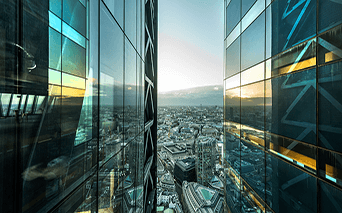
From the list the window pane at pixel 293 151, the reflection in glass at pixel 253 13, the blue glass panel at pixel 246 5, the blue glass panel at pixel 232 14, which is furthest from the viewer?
the blue glass panel at pixel 232 14

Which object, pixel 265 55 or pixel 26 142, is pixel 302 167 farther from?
pixel 26 142

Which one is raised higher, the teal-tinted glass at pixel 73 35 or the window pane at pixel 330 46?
the window pane at pixel 330 46

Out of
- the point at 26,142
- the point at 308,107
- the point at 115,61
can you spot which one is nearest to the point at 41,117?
the point at 26,142

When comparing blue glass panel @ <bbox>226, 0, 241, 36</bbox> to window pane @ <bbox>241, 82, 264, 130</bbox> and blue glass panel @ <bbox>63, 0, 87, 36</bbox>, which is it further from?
blue glass panel @ <bbox>63, 0, 87, 36</bbox>

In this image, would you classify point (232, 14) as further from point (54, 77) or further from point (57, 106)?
point (57, 106)

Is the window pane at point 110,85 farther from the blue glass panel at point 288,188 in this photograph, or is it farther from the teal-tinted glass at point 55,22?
the blue glass panel at point 288,188

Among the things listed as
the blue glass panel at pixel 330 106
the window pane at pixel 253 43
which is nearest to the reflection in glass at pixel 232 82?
the window pane at pixel 253 43

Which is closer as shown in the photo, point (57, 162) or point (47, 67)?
point (47, 67)
